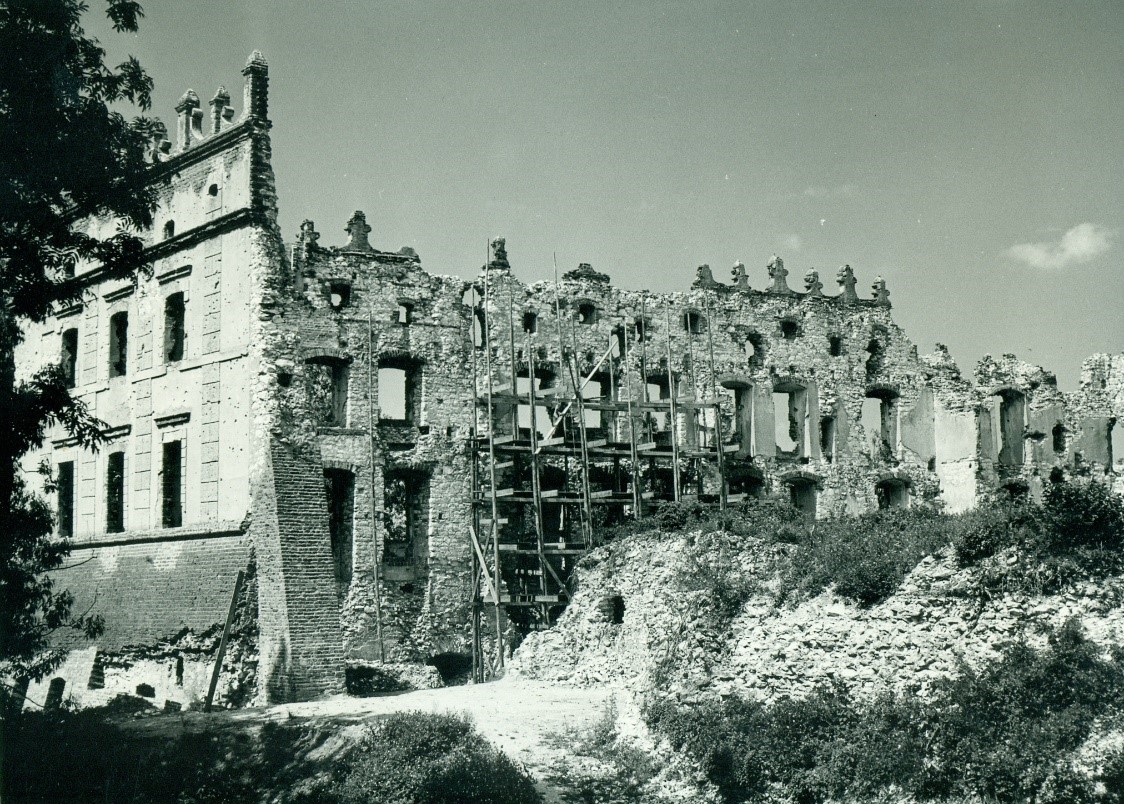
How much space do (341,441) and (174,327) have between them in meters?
4.66

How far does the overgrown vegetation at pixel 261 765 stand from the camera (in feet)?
40.5

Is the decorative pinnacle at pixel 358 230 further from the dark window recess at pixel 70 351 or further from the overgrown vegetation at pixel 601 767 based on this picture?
the overgrown vegetation at pixel 601 767

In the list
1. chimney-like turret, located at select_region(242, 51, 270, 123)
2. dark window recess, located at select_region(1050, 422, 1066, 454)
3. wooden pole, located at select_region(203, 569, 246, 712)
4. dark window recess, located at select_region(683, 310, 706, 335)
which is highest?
chimney-like turret, located at select_region(242, 51, 270, 123)

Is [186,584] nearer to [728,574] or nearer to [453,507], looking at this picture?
[453,507]

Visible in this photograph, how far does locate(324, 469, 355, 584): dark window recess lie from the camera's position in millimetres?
21344

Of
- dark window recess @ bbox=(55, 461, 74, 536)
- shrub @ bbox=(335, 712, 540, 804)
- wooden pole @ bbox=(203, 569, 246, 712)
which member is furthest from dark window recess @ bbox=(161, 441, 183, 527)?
shrub @ bbox=(335, 712, 540, 804)

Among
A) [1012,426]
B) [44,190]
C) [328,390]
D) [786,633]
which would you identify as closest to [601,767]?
[786,633]

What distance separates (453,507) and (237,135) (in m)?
8.38

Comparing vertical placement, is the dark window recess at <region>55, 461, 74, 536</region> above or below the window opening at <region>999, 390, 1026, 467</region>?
below

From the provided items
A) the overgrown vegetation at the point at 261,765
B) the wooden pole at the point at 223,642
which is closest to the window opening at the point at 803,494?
the wooden pole at the point at 223,642

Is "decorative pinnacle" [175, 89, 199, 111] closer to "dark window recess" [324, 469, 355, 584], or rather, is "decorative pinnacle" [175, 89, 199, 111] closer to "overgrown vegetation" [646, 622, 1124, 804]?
"dark window recess" [324, 469, 355, 584]

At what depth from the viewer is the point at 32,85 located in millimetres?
12602

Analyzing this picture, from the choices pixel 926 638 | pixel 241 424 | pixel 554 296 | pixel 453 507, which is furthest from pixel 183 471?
pixel 926 638

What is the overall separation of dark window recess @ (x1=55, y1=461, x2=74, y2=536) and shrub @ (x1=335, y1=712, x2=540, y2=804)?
47.2ft
